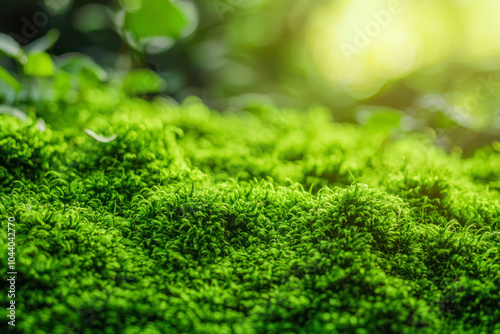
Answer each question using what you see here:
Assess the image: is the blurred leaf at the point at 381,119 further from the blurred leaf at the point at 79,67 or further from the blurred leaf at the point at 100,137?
the blurred leaf at the point at 79,67

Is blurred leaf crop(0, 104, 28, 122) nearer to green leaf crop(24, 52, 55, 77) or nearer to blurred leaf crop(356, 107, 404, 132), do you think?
green leaf crop(24, 52, 55, 77)

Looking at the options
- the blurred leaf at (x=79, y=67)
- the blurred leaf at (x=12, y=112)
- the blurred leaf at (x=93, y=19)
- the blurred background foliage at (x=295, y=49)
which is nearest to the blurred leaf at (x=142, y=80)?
the blurred background foliage at (x=295, y=49)

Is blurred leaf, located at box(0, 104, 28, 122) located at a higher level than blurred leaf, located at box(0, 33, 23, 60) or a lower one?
lower

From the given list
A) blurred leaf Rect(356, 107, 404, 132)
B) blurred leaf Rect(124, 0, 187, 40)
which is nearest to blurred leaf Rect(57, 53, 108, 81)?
blurred leaf Rect(124, 0, 187, 40)

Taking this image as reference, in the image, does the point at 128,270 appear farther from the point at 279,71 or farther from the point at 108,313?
the point at 279,71

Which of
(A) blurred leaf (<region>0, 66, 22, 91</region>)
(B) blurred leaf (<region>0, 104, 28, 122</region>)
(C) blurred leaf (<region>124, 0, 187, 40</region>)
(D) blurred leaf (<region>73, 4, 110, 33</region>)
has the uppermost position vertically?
(C) blurred leaf (<region>124, 0, 187, 40</region>)

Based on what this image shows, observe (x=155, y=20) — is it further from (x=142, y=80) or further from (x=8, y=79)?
(x=8, y=79)
